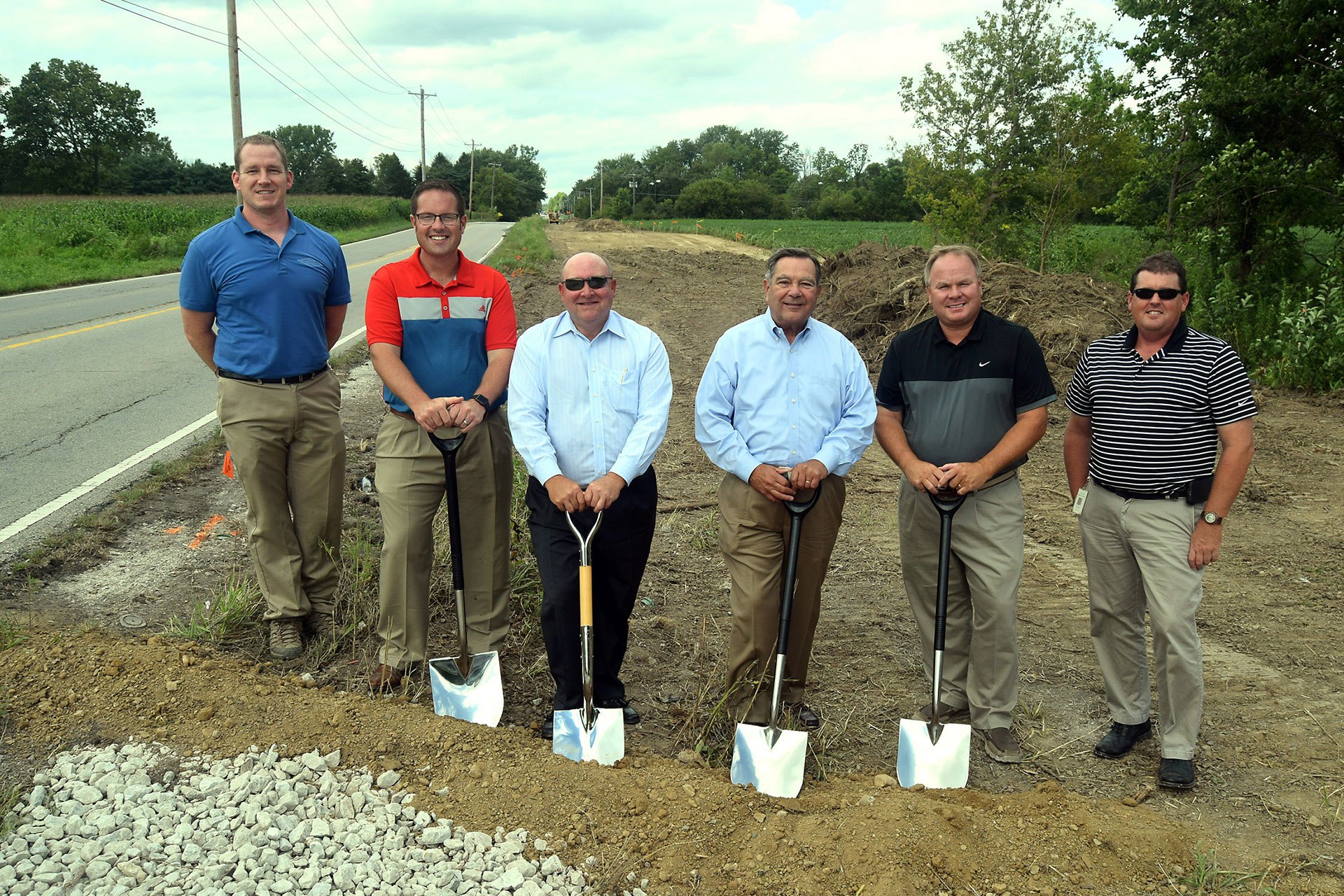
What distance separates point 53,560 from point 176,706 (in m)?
2.50

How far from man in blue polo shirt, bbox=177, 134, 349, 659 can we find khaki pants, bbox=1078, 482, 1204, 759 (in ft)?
12.3

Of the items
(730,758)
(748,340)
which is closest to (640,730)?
(730,758)

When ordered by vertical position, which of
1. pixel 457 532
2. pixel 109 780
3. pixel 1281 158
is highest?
pixel 1281 158

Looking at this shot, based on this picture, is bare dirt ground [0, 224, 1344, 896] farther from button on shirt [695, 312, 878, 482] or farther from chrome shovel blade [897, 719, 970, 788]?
button on shirt [695, 312, 878, 482]

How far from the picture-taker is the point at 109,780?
334cm

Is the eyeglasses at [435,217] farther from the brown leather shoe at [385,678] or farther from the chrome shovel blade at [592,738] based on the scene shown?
the chrome shovel blade at [592,738]

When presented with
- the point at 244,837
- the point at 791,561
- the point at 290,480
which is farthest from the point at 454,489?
the point at 244,837

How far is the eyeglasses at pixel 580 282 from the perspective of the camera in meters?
3.98

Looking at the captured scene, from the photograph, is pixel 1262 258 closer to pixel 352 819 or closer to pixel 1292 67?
pixel 1292 67

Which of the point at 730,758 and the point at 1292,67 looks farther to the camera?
the point at 1292,67

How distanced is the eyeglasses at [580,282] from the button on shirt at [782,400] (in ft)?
1.89

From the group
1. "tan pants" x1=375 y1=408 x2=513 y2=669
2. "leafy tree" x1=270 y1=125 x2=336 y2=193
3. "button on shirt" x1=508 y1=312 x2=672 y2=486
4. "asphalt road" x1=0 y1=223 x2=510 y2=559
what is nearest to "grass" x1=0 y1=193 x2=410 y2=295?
"asphalt road" x1=0 y1=223 x2=510 y2=559

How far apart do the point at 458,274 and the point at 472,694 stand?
6.26ft

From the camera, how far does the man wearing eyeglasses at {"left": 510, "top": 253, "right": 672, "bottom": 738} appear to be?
4.02 m
